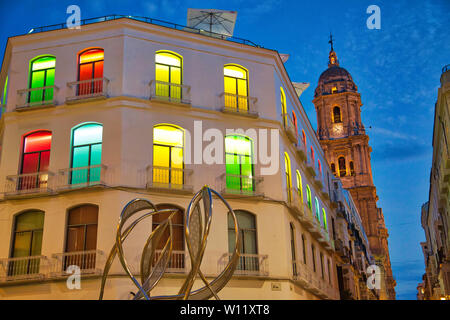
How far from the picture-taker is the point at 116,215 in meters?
22.1

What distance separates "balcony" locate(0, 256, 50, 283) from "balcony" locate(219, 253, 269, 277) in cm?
796

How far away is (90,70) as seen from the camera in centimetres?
2556

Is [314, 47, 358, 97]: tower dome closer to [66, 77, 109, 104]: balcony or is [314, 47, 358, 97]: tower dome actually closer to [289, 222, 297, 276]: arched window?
[289, 222, 297, 276]: arched window

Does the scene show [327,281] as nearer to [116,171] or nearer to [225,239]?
[225,239]

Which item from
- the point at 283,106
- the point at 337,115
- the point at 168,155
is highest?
the point at 337,115

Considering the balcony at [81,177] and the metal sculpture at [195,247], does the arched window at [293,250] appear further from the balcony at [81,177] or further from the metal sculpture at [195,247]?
the metal sculpture at [195,247]

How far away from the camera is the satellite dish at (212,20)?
96.6 feet

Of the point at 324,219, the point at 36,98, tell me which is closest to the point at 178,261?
the point at 36,98

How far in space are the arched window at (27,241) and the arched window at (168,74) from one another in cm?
846

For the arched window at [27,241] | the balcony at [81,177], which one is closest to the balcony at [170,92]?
the balcony at [81,177]

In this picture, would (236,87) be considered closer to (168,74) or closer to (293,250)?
(168,74)

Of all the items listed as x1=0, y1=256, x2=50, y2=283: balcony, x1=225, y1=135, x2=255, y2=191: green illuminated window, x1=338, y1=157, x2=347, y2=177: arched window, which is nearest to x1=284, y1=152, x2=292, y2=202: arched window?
x1=225, y1=135, x2=255, y2=191: green illuminated window

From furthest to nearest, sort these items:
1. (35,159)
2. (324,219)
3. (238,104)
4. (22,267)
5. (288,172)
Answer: (324,219) → (288,172) → (238,104) → (35,159) → (22,267)

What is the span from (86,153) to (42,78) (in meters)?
5.29
